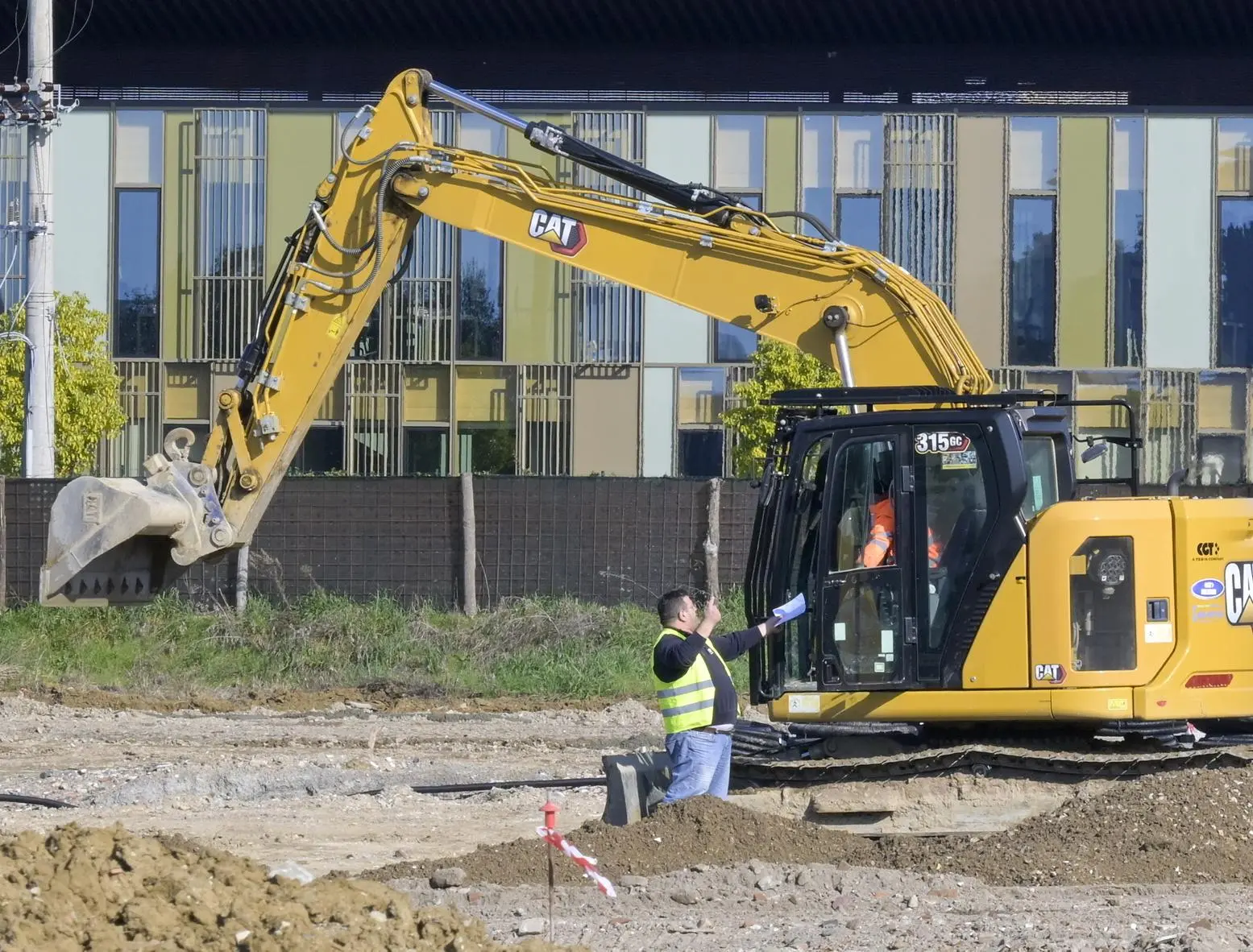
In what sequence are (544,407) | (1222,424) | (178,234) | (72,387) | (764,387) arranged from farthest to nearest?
(178,234) < (544,407) < (1222,424) < (764,387) < (72,387)

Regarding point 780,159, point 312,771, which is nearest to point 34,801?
point 312,771

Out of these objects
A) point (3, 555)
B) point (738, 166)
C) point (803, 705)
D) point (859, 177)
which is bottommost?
point (803, 705)

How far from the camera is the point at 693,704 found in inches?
368

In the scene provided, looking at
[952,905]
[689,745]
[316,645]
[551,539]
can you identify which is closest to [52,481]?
[316,645]

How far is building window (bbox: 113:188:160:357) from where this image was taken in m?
29.0

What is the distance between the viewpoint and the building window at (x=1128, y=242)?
28328 millimetres

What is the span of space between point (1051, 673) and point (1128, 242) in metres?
20.8

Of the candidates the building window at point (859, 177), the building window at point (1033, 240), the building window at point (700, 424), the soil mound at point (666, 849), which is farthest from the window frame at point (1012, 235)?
the soil mound at point (666, 849)

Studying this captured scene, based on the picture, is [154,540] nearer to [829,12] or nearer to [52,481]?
[52,481]

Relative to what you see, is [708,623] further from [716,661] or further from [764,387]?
[764,387]

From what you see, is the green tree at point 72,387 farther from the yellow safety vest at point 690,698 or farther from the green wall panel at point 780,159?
the yellow safety vest at point 690,698

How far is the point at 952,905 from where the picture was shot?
8219mm

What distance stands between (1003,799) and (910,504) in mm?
1735

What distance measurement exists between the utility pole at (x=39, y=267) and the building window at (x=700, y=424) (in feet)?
35.4
